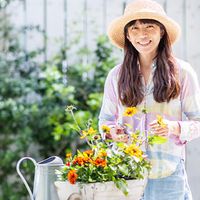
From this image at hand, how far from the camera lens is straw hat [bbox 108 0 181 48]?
7.60ft

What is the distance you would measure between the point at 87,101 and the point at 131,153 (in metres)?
2.04

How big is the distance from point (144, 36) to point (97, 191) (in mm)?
669

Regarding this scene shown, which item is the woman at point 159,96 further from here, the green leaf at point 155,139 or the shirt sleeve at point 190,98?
the green leaf at point 155,139

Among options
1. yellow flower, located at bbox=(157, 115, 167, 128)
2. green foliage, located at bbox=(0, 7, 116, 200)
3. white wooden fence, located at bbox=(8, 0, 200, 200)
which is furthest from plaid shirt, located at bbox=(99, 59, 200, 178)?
white wooden fence, located at bbox=(8, 0, 200, 200)

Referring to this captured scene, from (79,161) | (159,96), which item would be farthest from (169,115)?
(79,161)

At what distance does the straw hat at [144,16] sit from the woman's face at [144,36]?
3cm

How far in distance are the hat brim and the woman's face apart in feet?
0.09

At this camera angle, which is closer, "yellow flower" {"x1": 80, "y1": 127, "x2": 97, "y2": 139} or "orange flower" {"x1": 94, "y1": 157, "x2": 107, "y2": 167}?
"orange flower" {"x1": 94, "y1": 157, "x2": 107, "y2": 167}

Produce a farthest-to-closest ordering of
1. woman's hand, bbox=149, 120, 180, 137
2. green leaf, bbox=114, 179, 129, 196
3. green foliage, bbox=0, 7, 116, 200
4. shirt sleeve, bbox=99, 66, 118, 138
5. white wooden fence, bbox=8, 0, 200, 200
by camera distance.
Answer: white wooden fence, bbox=8, 0, 200, 200 → green foliage, bbox=0, 7, 116, 200 → shirt sleeve, bbox=99, 66, 118, 138 → woman's hand, bbox=149, 120, 180, 137 → green leaf, bbox=114, 179, 129, 196

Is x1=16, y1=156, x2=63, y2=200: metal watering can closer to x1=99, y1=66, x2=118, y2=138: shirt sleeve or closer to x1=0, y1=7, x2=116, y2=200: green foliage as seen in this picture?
x1=99, y1=66, x2=118, y2=138: shirt sleeve

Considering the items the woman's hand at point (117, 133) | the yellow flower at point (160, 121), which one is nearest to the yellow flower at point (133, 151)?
the yellow flower at point (160, 121)

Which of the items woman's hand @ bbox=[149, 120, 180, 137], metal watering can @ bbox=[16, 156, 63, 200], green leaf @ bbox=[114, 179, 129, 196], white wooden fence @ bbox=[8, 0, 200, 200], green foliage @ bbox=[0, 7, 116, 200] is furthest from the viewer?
white wooden fence @ bbox=[8, 0, 200, 200]

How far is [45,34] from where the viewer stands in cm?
412

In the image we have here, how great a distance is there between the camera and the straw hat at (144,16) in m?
2.32
